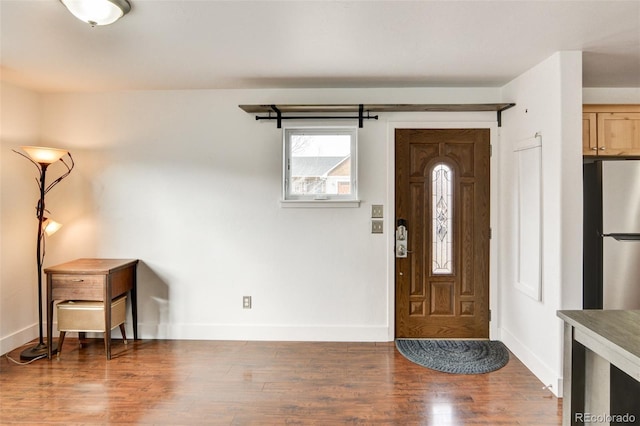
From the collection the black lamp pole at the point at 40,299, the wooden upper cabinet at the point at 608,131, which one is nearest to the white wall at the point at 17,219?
the black lamp pole at the point at 40,299

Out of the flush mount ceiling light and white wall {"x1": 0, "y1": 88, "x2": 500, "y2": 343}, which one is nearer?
the flush mount ceiling light

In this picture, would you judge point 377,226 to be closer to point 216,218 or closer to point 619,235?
point 216,218

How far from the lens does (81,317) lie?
2.97 metres

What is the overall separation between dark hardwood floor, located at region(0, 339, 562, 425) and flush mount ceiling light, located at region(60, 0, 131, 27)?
7.58ft

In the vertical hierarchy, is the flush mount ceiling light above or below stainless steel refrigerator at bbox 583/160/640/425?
above

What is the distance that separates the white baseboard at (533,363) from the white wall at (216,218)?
1.05 meters

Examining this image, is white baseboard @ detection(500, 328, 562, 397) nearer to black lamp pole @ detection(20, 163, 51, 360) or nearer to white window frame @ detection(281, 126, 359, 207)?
white window frame @ detection(281, 126, 359, 207)

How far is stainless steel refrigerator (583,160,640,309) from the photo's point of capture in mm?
2580

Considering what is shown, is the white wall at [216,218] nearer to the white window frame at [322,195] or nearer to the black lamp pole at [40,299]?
the white window frame at [322,195]

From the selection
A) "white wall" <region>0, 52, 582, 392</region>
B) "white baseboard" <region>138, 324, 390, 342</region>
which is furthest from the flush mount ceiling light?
"white baseboard" <region>138, 324, 390, 342</region>

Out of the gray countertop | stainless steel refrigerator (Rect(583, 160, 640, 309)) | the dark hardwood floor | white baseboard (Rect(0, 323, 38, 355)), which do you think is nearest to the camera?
the gray countertop

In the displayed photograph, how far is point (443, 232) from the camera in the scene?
3373 millimetres

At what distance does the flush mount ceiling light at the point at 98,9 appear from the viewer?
5.74 feet

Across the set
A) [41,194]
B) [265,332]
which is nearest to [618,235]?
[265,332]
